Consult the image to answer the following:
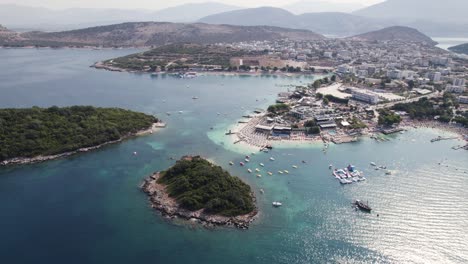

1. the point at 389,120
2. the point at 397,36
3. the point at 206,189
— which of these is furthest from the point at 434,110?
the point at 397,36

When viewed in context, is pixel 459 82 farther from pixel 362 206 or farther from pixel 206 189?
pixel 206 189

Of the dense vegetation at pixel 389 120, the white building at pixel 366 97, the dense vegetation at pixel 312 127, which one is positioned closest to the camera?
the dense vegetation at pixel 312 127

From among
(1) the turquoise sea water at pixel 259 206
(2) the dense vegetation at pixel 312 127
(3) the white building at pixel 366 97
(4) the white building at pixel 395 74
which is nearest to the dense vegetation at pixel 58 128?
(1) the turquoise sea water at pixel 259 206

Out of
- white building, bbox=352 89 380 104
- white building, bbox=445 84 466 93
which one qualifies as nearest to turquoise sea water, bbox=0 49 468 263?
white building, bbox=352 89 380 104

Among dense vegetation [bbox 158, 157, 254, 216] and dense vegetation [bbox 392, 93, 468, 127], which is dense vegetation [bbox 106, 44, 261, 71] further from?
dense vegetation [bbox 158, 157, 254, 216]

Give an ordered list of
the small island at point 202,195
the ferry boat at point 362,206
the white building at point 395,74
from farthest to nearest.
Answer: the white building at point 395,74 → the ferry boat at point 362,206 → the small island at point 202,195

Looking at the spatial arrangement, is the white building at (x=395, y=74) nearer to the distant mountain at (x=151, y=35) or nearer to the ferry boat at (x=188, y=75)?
the ferry boat at (x=188, y=75)

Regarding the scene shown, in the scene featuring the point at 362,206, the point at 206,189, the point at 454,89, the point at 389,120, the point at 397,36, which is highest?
the point at 397,36
